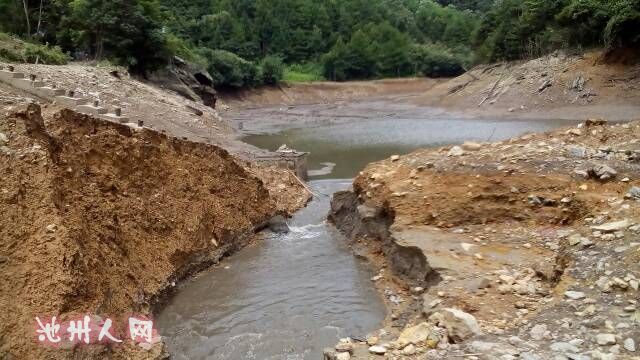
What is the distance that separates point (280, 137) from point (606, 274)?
2996cm

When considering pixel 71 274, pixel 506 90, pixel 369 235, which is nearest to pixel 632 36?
pixel 506 90

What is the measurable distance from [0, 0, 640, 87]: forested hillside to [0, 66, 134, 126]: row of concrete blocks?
1749 centimetres

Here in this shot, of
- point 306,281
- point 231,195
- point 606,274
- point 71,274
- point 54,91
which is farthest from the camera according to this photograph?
point 54,91

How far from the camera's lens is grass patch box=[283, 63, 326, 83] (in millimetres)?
67894

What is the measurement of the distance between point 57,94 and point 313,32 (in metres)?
65.6

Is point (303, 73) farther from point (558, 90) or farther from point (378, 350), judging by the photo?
point (378, 350)

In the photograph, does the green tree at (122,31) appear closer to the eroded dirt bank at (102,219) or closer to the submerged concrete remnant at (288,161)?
the submerged concrete remnant at (288,161)

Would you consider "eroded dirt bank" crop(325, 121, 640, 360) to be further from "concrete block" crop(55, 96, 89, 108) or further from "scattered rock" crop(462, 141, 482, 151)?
"concrete block" crop(55, 96, 89, 108)

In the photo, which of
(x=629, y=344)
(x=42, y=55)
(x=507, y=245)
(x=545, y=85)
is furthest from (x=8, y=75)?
(x=545, y=85)

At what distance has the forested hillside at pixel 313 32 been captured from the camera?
34.7 metres

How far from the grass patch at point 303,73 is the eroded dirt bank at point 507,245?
54.3 metres

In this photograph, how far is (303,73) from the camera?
241ft

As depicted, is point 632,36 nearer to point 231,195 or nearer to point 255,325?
point 231,195

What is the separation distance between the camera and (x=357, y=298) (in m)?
9.52
